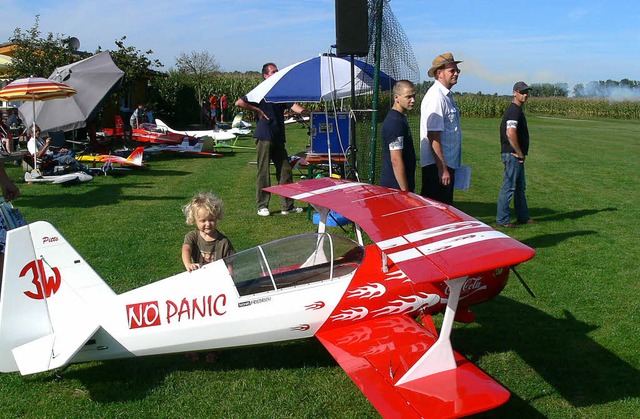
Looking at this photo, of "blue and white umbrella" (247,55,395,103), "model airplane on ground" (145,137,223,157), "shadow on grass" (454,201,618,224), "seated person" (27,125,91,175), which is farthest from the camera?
"model airplane on ground" (145,137,223,157)

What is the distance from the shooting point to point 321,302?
4.23m

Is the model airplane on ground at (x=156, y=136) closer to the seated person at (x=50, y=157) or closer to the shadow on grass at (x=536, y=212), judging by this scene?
the seated person at (x=50, y=157)

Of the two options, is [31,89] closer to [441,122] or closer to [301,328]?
[441,122]

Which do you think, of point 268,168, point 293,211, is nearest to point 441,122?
point 268,168

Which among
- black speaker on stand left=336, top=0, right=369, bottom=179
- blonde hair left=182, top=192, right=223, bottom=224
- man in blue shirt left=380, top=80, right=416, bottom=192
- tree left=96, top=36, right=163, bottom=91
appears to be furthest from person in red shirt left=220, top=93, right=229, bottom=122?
blonde hair left=182, top=192, right=223, bottom=224

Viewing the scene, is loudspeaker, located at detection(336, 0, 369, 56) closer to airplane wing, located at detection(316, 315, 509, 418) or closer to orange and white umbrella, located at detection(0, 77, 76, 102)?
airplane wing, located at detection(316, 315, 509, 418)

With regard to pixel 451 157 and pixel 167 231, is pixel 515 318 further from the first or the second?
pixel 167 231

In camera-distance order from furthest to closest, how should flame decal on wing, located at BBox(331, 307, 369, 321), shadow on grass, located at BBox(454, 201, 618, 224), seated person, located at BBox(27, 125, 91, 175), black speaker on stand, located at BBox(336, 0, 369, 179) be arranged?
1. seated person, located at BBox(27, 125, 91, 175)
2. shadow on grass, located at BBox(454, 201, 618, 224)
3. black speaker on stand, located at BBox(336, 0, 369, 179)
4. flame decal on wing, located at BBox(331, 307, 369, 321)

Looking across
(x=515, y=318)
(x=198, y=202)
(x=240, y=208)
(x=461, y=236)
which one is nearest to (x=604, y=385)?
(x=515, y=318)

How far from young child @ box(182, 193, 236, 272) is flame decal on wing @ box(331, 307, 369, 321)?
1.10 meters

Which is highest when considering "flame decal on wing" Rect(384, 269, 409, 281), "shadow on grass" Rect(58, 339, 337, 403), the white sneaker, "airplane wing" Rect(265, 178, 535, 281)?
"airplane wing" Rect(265, 178, 535, 281)

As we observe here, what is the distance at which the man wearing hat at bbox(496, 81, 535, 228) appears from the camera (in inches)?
332

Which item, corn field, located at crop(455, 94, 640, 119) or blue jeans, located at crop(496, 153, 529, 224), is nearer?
blue jeans, located at crop(496, 153, 529, 224)

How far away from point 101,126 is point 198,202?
22166 mm
